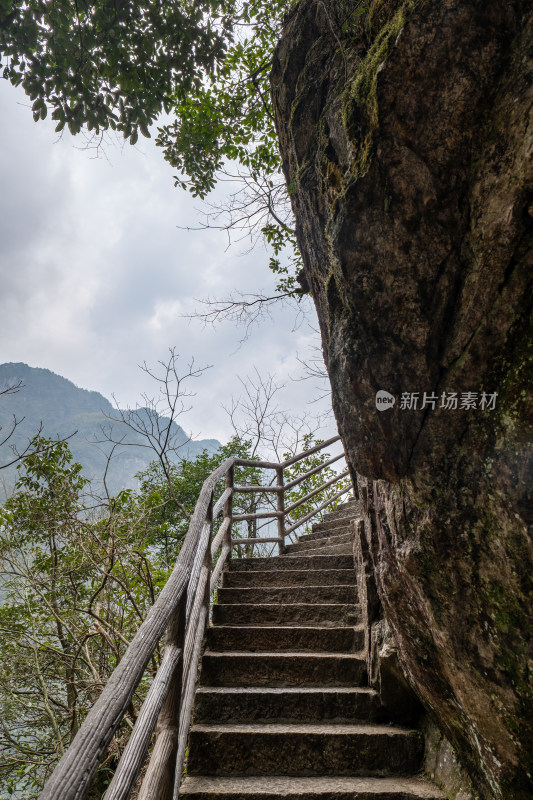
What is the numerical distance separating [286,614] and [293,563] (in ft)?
2.21

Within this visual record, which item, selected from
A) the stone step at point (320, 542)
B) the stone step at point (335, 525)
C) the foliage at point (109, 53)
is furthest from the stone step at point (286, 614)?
the foliage at point (109, 53)

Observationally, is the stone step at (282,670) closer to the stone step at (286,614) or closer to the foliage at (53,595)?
the stone step at (286,614)

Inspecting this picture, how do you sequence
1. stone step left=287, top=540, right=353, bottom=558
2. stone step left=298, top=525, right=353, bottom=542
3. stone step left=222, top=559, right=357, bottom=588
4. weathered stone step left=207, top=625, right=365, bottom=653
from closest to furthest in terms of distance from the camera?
weathered stone step left=207, top=625, right=365, bottom=653, stone step left=222, top=559, right=357, bottom=588, stone step left=287, top=540, right=353, bottom=558, stone step left=298, top=525, right=353, bottom=542

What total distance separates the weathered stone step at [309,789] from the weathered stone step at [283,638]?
0.74 m

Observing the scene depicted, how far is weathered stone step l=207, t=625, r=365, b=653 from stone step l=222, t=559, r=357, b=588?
0.55m

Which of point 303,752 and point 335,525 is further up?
point 335,525

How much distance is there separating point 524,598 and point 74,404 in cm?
10713

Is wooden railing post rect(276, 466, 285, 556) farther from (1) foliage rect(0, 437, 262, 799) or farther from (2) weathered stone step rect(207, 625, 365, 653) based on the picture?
(2) weathered stone step rect(207, 625, 365, 653)

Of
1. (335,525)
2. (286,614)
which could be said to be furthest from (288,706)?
(335,525)

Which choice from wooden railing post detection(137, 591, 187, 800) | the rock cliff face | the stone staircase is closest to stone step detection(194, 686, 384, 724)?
the stone staircase

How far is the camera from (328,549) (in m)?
3.70

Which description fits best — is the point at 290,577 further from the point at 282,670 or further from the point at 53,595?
the point at 53,595

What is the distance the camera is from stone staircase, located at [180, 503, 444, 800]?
5.80 ft

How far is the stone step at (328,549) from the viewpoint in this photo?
3512mm
